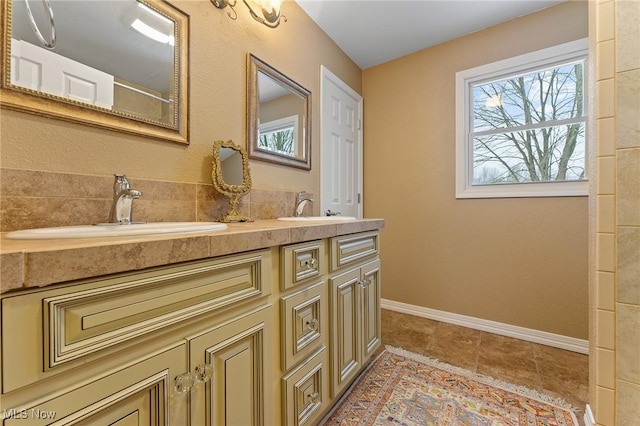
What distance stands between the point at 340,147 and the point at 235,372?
1.97m

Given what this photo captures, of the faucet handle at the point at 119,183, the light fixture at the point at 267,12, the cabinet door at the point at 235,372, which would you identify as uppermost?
the light fixture at the point at 267,12

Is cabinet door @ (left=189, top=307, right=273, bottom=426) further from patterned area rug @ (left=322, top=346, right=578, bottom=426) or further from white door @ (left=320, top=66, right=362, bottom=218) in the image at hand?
white door @ (left=320, top=66, right=362, bottom=218)

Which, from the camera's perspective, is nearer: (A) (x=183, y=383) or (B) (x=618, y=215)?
(A) (x=183, y=383)

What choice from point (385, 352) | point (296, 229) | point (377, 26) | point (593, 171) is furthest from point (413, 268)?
point (377, 26)

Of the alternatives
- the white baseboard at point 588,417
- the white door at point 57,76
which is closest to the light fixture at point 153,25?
the white door at point 57,76

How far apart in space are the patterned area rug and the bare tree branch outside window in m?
1.47

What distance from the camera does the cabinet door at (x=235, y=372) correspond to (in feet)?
2.21

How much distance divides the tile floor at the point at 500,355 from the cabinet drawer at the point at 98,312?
5.50 feet

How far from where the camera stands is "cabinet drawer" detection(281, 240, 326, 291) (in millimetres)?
935

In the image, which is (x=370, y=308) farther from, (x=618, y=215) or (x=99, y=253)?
(x=99, y=253)

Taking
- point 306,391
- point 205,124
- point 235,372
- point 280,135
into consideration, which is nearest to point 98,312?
point 235,372

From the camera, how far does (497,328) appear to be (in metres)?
2.09

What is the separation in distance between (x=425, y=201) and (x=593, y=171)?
4.28 ft

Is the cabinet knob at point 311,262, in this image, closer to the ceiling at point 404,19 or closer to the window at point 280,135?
the window at point 280,135
